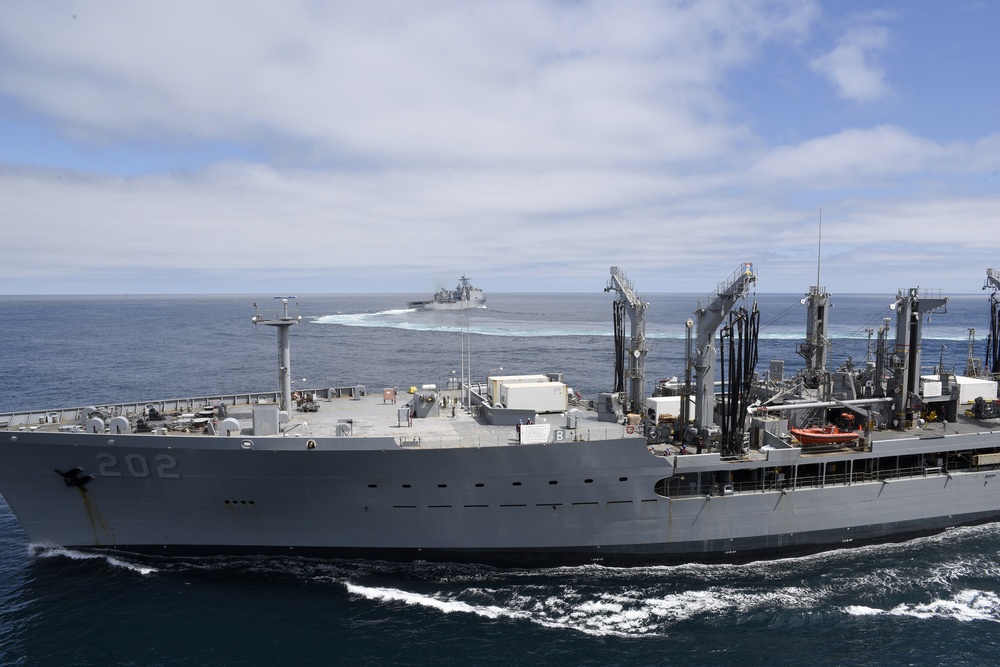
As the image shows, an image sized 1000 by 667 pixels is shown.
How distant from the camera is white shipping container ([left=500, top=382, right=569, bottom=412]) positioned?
23.0 m

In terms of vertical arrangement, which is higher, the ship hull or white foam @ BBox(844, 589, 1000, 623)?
the ship hull

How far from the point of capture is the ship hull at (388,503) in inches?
738

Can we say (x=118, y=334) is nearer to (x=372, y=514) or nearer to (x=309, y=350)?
(x=309, y=350)

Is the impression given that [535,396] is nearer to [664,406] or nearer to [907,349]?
[664,406]

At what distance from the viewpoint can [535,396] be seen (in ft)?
77.2

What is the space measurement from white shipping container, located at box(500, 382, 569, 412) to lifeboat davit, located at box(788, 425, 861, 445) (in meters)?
8.88

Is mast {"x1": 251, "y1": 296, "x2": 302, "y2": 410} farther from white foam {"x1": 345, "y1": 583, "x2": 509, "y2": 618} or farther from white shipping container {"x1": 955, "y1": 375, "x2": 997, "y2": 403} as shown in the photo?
white shipping container {"x1": 955, "y1": 375, "x2": 997, "y2": 403}

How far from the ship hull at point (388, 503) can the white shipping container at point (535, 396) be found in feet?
14.7

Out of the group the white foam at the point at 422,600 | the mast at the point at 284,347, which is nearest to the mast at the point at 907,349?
the white foam at the point at 422,600

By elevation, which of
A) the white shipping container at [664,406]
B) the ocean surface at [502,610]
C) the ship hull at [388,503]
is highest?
the white shipping container at [664,406]

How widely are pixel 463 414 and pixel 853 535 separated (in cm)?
1545

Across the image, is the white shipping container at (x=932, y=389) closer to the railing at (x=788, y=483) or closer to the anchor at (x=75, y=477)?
the railing at (x=788, y=483)

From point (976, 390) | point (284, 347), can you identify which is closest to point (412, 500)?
point (284, 347)

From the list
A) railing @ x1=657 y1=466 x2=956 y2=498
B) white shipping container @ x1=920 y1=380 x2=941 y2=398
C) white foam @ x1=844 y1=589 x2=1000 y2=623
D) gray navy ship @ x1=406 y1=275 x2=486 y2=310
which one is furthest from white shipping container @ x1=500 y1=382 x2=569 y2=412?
gray navy ship @ x1=406 y1=275 x2=486 y2=310
